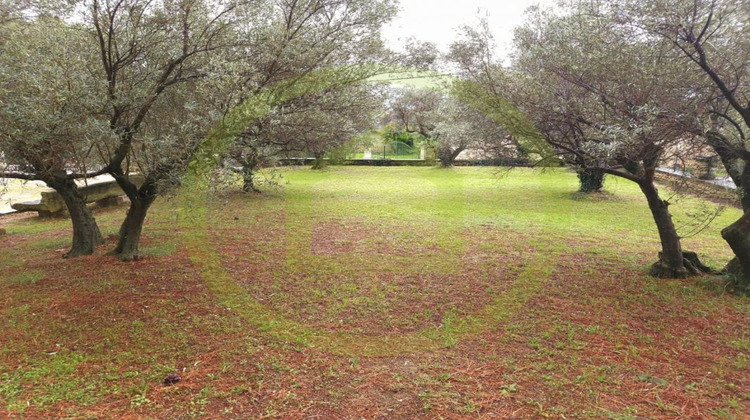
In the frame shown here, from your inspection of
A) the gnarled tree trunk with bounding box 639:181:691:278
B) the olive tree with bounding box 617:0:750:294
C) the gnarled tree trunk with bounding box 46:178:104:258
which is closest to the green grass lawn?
the gnarled tree trunk with bounding box 639:181:691:278

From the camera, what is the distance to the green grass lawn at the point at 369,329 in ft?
10.1

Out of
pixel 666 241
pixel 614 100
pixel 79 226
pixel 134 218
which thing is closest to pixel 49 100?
pixel 134 218

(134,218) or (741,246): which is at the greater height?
(134,218)

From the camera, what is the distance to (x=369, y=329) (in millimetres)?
4266

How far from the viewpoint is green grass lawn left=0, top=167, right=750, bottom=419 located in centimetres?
308

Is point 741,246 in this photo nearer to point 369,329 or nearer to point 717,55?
point 717,55

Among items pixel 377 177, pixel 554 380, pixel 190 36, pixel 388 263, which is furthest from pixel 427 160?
pixel 554 380

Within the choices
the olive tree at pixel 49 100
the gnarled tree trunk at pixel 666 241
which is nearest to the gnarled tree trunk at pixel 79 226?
the olive tree at pixel 49 100

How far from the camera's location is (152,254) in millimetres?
6621

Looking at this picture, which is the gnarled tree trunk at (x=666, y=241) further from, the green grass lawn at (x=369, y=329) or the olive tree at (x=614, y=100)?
the green grass lawn at (x=369, y=329)

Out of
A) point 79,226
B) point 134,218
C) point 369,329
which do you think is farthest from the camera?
point 79,226

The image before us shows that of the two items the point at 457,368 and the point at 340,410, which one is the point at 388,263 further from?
the point at 340,410

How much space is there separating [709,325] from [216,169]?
5.48 m

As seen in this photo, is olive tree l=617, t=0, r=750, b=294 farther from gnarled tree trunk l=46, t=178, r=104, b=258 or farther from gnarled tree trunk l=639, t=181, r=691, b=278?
gnarled tree trunk l=46, t=178, r=104, b=258
